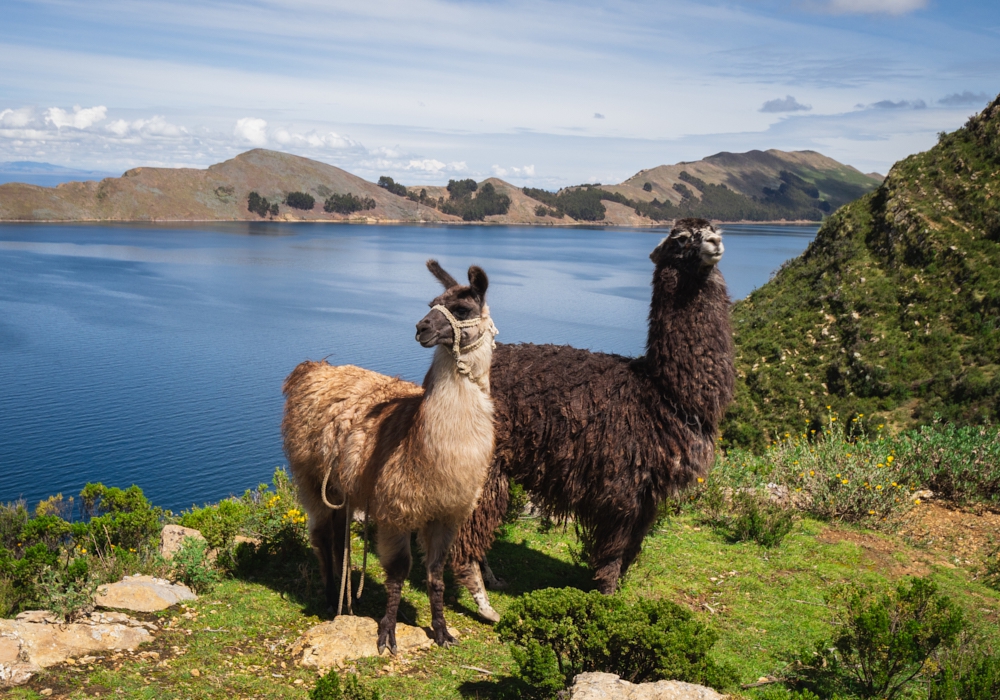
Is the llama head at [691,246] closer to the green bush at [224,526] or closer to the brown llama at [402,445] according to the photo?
the brown llama at [402,445]

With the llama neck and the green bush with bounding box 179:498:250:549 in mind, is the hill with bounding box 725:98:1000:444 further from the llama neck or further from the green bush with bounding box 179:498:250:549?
the green bush with bounding box 179:498:250:549

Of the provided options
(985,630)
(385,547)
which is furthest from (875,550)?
(385,547)

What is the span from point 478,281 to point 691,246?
2.01m

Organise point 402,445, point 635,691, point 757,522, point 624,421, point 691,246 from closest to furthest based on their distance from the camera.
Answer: point 635,691 → point 402,445 → point 691,246 → point 624,421 → point 757,522

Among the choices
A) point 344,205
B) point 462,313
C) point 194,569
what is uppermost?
point 344,205

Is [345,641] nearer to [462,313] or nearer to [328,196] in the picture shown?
[462,313]

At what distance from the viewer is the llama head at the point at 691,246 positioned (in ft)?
18.6

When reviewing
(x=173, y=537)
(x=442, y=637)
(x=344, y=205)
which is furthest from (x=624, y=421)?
(x=344, y=205)

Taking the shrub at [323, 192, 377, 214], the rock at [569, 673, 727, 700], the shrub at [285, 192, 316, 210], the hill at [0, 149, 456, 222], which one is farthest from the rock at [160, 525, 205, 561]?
the shrub at [323, 192, 377, 214]

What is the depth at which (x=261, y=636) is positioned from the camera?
552 centimetres

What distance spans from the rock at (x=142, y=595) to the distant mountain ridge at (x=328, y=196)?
4996 inches

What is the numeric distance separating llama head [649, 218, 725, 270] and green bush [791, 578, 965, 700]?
2.75 metres

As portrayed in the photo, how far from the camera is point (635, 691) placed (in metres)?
3.82

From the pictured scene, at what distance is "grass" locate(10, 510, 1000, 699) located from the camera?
4.76 metres
